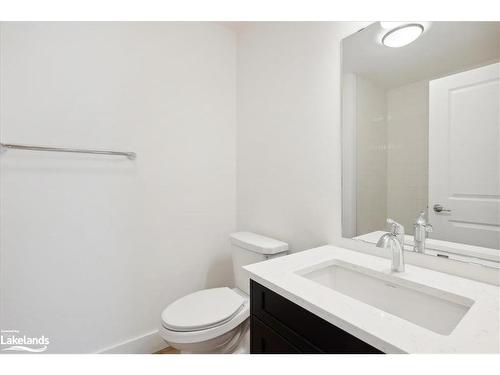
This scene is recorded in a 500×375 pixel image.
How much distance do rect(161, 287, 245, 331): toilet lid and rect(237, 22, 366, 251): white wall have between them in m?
0.45

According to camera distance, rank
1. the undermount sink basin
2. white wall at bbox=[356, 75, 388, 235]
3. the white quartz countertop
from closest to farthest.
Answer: the white quartz countertop
the undermount sink basin
white wall at bbox=[356, 75, 388, 235]

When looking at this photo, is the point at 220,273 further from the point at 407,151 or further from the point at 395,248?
the point at 407,151

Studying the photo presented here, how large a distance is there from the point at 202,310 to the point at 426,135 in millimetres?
1262

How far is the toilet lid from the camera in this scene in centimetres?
119

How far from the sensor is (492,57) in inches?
34.0

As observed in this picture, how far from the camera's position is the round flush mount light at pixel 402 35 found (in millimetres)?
1021

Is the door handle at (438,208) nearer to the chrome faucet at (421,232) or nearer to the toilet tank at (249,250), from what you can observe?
the chrome faucet at (421,232)

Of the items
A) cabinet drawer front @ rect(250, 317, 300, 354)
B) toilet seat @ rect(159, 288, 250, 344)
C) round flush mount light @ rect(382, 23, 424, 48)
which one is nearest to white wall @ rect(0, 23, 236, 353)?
toilet seat @ rect(159, 288, 250, 344)

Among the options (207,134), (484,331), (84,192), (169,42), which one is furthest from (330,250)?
(169,42)

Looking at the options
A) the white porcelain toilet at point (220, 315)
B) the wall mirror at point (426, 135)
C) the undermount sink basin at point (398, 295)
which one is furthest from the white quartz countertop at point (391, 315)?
the white porcelain toilet at point (220, 315)

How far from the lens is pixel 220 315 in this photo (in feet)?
4.09

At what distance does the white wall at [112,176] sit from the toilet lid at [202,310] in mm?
350

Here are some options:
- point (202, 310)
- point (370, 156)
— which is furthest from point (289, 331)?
point (370, 156)

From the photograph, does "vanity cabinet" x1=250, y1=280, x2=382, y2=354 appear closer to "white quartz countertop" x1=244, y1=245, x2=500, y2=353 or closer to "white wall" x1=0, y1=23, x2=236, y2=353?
"white quartz countertop" x1=244, y1=245, x2=500, y2=353
